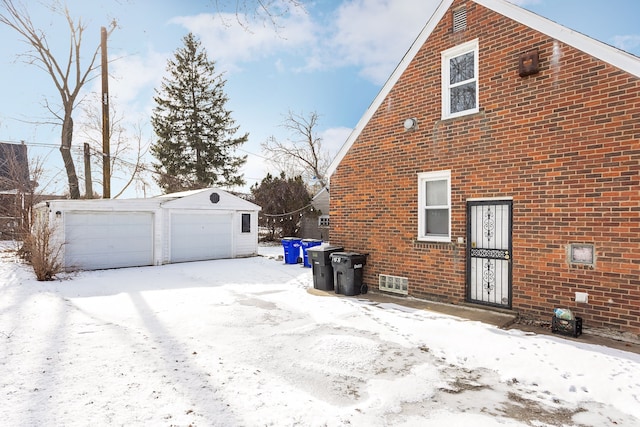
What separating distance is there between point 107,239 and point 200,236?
3486 millimetres

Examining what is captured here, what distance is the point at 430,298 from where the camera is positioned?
7234mm

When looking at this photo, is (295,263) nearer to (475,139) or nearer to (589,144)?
(475,139)

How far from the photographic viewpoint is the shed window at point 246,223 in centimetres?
1627

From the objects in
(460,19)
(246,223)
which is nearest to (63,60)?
(246,223)

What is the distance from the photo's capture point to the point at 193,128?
93.0ft

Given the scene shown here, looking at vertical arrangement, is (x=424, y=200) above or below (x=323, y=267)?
above

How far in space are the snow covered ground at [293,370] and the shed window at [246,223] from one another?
9.35m

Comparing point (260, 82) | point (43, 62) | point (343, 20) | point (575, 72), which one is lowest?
point (575, 72)

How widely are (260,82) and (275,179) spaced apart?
1142 centimetres

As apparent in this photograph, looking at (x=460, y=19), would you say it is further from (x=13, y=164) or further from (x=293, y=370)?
(x=13, y=164)

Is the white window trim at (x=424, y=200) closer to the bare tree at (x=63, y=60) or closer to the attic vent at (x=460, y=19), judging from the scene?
the attic vent at (x=460, y=19)

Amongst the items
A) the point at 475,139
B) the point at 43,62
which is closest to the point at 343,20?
the point at 475,139

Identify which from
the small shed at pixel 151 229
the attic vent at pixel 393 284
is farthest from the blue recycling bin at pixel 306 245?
the attic vent at pixel 393 284

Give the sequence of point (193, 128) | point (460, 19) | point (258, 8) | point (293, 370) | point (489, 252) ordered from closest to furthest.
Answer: point (293, 370) → point (258, 8) → point (489, 252) → point (460, 19) → point (193, 128)
